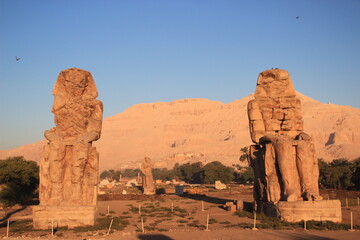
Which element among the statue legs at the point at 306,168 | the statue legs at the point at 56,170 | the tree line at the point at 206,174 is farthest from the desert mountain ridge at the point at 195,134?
the statue legs at the point at 56,170

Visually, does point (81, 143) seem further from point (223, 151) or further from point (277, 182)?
point (223, 151)

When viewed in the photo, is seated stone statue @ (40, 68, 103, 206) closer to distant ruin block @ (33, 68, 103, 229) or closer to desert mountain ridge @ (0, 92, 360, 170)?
distant ruin block @ (33, 68, 103, 229)

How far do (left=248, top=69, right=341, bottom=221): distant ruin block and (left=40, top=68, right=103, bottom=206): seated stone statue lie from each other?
18.2ft

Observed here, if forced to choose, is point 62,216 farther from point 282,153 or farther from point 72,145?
point 282,153

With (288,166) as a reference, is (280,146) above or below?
above

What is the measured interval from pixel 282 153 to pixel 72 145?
6.41 meters

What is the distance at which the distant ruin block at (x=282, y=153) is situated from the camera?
12344mm

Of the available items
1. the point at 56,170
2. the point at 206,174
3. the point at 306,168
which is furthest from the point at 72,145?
the point at 206,174

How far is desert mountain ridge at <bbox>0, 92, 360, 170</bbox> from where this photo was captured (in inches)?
3634

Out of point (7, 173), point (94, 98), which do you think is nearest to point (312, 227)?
point (94, 98)

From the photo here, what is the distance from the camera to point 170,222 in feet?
43.2

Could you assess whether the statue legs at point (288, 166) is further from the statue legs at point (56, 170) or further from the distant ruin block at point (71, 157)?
the statue legs at point (56, 170)

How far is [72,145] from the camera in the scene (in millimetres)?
12641

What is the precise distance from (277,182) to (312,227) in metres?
2.51
